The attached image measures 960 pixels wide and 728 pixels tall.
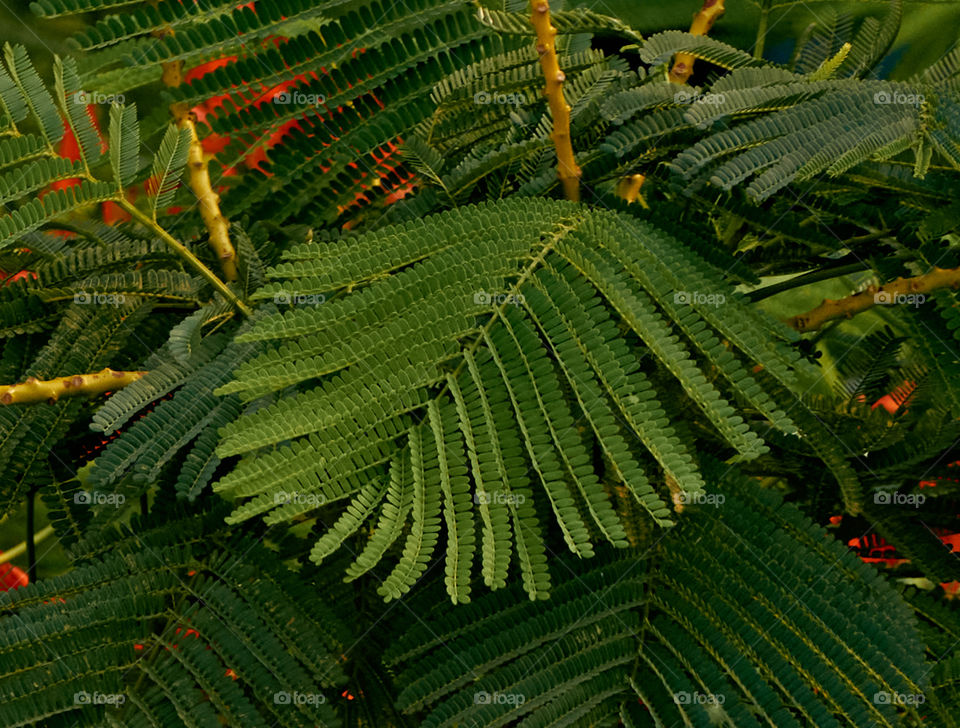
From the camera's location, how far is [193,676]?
0.64 m

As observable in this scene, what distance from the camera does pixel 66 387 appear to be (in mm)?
680

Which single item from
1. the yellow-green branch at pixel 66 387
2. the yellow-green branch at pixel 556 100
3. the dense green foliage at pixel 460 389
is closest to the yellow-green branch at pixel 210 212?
the dense green foliage at pixel 460 389

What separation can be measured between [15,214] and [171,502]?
26cm

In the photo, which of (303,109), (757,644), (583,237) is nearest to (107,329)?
(303,109)

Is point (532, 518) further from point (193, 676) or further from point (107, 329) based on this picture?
point (107, 329)

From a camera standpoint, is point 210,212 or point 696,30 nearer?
point 210,212

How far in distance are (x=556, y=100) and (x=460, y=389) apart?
27 centimetres

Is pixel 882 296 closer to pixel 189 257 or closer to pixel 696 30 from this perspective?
pixel 696 30

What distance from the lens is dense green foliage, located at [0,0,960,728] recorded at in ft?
1.84

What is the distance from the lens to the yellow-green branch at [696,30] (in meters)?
0.85

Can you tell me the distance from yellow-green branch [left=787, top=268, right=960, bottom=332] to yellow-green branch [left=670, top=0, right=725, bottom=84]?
10.4 inches

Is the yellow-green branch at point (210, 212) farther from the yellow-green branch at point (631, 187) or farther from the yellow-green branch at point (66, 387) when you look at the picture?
the yellow-green branch at point (631, 187)

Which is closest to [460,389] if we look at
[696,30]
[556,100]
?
[556,100]

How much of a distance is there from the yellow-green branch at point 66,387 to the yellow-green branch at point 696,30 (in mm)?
558
